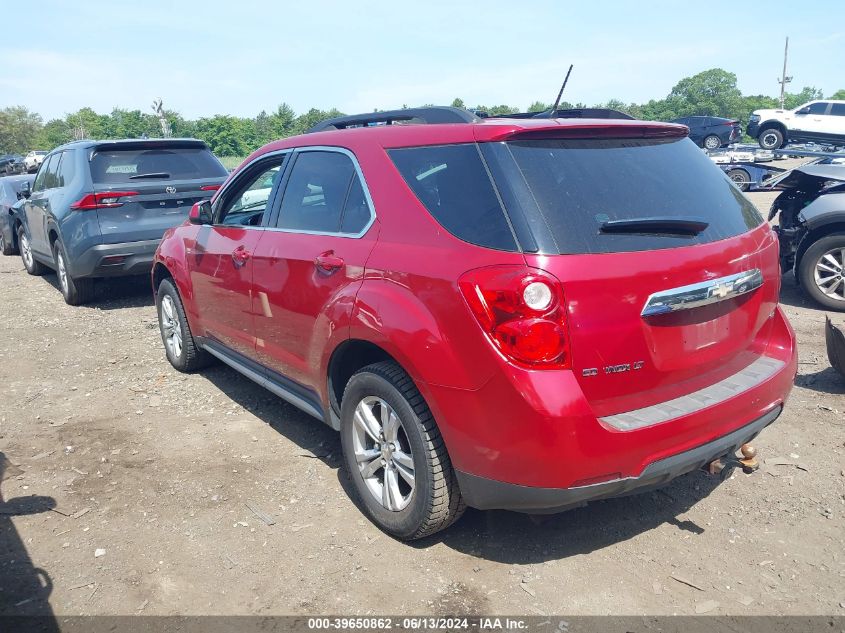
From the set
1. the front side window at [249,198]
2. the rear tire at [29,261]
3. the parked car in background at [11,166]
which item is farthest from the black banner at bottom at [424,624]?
the parked car in background at [11,166]

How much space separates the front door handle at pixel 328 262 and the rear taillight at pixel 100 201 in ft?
16.7

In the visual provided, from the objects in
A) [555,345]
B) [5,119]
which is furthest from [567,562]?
[5,119]

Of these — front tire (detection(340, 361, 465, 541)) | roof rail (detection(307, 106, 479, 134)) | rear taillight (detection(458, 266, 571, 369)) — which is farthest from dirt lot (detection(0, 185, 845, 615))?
roof rail (detection(307, 106, 479, 134))

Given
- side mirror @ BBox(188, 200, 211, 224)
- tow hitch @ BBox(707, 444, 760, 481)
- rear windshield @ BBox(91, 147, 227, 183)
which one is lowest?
tow hitch @ BBox(707, 444, 760, 481)

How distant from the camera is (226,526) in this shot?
3.40 metres

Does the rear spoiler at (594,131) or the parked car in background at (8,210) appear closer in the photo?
the rear spoiler at (594,131)

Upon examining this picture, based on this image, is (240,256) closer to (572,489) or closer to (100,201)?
(572,489)

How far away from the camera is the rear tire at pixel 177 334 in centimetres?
539

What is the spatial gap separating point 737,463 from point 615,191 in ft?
6.24

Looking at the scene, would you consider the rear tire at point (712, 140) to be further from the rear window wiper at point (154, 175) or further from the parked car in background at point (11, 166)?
the parked car in background at point (11, 166)

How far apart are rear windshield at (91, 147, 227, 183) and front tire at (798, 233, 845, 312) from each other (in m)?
6.57

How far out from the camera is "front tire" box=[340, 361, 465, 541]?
9.32 ft

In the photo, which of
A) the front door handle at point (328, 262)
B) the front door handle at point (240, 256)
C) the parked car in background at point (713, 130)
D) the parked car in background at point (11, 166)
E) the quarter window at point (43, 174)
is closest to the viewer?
the front door handle at point (328, 262)

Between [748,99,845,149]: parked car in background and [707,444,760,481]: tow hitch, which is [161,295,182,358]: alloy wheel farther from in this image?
[748,99,845,149]: parked car in background
